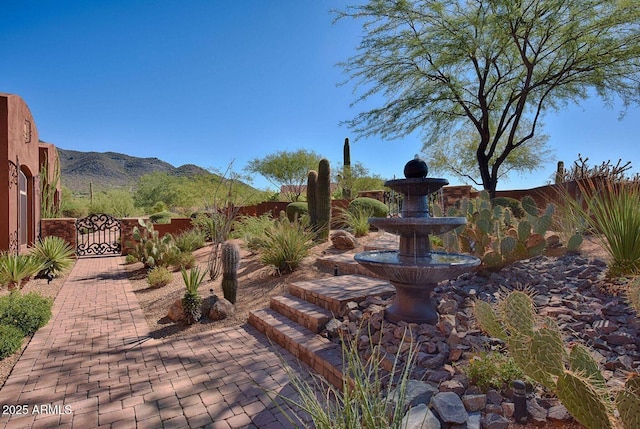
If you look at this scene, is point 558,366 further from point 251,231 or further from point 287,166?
point 287,166

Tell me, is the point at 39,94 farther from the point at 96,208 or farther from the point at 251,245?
the point at 251,245

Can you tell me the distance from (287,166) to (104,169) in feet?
154

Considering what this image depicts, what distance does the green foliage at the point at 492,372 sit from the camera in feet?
6.95

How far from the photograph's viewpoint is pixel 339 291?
4.25 m

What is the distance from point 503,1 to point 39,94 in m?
14.8

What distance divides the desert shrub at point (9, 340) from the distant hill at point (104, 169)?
50.7 m

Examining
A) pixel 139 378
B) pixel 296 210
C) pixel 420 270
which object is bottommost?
pixel 139 378

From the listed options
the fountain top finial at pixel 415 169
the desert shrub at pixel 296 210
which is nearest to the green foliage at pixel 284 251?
the fountain top finial at pixel 415 169

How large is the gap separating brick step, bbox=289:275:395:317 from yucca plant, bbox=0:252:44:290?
16.5 ft

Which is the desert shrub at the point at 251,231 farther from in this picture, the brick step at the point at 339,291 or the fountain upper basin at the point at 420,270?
the fountain upper basin at the point at 420,270

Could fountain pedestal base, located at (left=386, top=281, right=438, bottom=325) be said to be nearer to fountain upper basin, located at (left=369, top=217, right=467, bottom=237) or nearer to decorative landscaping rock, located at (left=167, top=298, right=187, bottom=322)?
fountain upper basin, located at (left=369, top=217, right=467, bottom=237)

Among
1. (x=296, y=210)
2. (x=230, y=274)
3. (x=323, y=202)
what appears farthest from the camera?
(x=296, y=210)

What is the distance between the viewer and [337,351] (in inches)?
122

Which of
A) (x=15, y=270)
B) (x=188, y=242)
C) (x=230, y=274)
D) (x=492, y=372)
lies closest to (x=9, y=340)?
(x=230, y=274)
